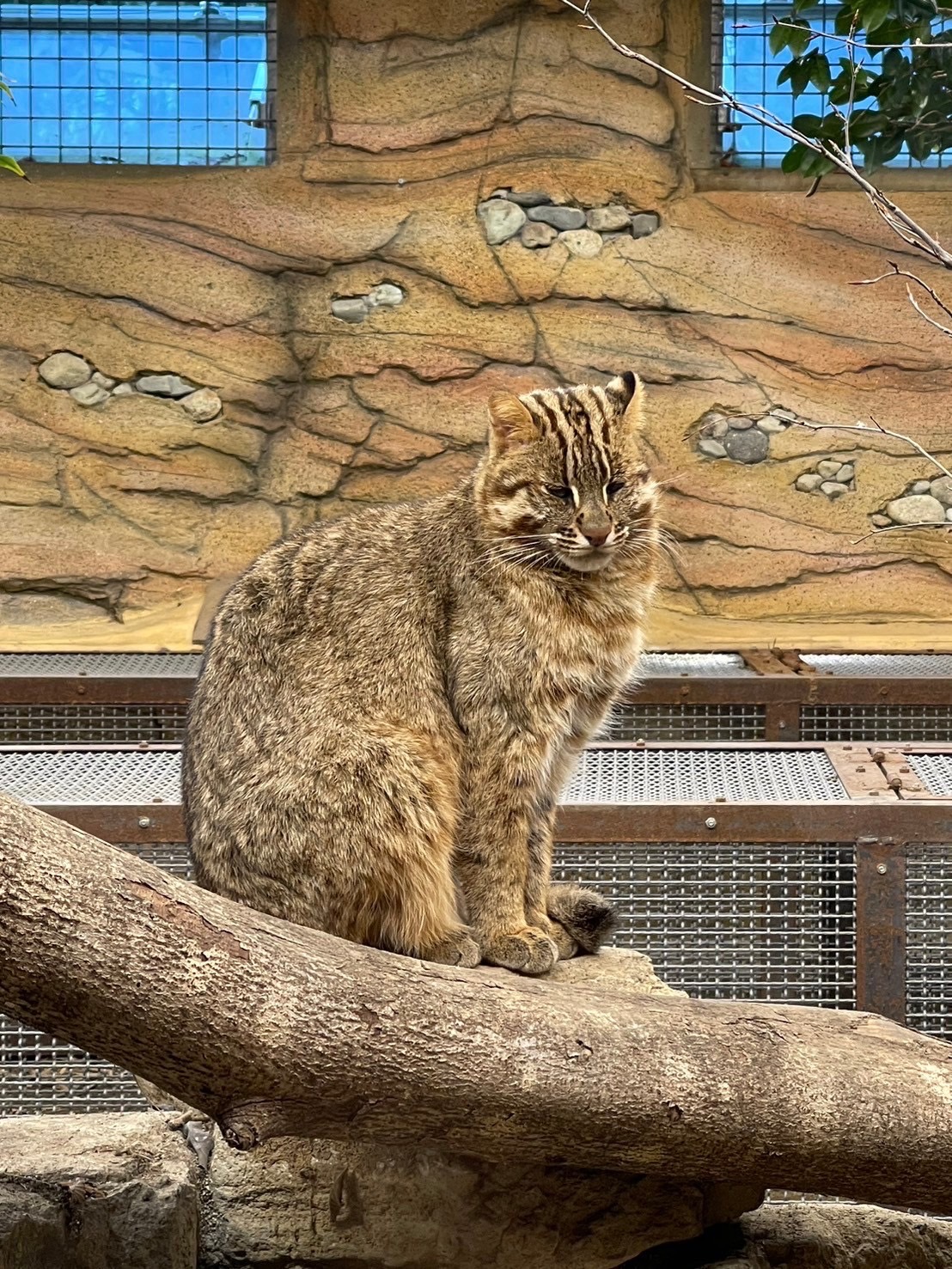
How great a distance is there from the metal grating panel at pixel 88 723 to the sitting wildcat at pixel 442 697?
8.44 feet

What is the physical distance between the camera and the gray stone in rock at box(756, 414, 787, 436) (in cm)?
816

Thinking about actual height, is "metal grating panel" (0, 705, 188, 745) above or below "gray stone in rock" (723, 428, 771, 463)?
below

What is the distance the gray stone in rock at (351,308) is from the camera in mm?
8094

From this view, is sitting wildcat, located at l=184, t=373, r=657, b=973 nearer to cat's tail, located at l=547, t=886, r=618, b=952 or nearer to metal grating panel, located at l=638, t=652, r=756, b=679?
cat's tail, located at l=547, t=886, r=618, b=952

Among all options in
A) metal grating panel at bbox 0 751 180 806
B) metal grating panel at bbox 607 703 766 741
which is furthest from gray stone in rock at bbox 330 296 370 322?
metal grating panel at bbox 0 751 180 806

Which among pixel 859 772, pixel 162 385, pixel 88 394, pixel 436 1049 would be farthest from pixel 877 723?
pixel 88 394

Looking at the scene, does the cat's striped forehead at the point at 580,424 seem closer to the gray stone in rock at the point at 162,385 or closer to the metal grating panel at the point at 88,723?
the metal grating panel at the point at 88,723

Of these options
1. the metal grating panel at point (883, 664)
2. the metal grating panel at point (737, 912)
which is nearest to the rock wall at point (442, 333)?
the metal grating panel at point (883, 664)

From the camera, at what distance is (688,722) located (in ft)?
19.2

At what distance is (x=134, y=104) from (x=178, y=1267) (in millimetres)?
6633

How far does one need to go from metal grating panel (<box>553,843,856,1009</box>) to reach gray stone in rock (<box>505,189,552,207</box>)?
4909 millimetres

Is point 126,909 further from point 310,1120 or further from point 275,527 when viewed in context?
point 275,527

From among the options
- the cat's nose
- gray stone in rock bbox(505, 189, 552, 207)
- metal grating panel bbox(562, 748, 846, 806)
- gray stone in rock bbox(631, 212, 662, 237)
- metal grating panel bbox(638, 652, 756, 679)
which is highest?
gray stone in rock bbox(505, 189, 552, 207)

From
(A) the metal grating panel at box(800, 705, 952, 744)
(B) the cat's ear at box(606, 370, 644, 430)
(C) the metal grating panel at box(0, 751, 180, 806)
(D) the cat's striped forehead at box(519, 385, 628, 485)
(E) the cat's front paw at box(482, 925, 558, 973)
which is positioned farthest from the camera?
(A) the metal grating panel at box(800, 705, 952, 744)
